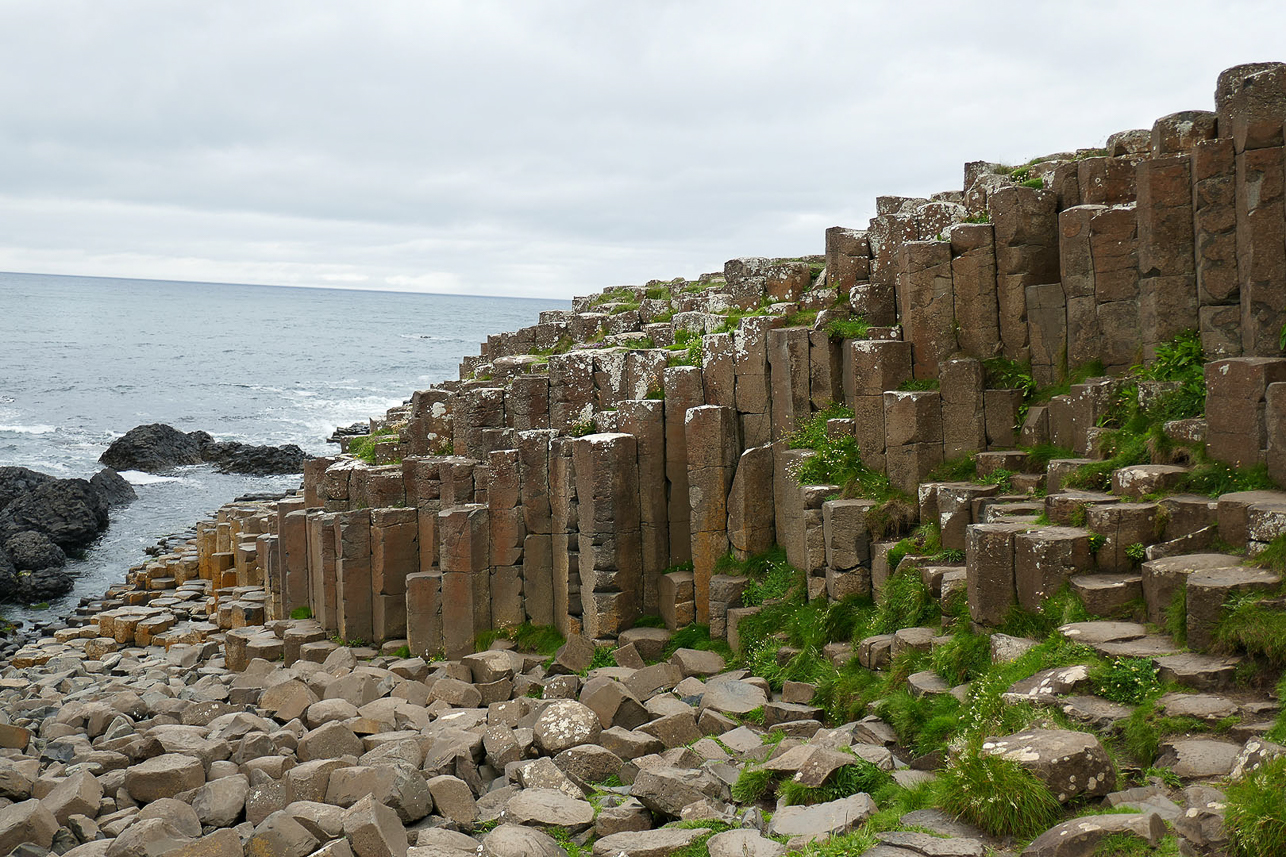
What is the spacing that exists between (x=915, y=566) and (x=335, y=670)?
10.8 metres

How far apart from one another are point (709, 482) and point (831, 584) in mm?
2905

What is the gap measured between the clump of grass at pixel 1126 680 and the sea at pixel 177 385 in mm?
28277

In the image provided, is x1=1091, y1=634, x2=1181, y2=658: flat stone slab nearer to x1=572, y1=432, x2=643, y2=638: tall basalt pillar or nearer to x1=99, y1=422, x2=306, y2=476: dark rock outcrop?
x1=572, y1=432, x2=643, y2=638: tall basalt pillar

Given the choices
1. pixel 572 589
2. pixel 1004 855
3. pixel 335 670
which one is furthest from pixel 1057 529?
pixel 335 670

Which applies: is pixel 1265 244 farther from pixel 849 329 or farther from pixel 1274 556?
pixel 849 329

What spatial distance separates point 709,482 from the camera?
1593 cm

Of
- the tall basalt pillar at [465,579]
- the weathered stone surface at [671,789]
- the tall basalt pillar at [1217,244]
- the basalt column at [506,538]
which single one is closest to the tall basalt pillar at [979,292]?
the tall basalt pillar at [1217,244]

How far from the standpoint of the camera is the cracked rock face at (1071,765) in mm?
7508

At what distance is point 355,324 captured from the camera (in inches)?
6781

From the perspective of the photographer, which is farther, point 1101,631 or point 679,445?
point 679,445

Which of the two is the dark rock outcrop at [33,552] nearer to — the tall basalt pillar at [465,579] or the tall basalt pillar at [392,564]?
the tall basalt pillar at [392,564]

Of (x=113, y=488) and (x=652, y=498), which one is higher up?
(x=652, y=498)

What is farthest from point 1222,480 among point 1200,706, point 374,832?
point 374,832

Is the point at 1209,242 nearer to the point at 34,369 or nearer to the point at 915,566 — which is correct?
the point at 915,566
